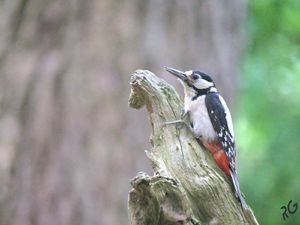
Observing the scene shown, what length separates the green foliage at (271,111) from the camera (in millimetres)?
6434

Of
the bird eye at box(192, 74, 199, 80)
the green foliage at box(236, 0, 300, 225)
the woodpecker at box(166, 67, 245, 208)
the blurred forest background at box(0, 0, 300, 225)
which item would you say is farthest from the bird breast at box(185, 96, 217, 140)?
the blurred forest background at box(0, 0, 300, 225)

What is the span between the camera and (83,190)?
6.17m

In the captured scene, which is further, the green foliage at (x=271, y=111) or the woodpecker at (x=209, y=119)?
the green foliage at (x=271, y=111)

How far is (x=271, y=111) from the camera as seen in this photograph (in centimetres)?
768

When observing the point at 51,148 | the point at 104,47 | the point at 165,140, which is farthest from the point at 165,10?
the point at 165,140

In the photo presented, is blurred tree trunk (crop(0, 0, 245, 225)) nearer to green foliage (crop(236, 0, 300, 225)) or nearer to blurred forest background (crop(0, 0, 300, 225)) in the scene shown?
blurred forest background (crop(0, 0, 300, 225))

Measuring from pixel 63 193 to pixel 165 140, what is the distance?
290 centimetres

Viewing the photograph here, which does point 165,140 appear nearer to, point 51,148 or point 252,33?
point 51,148

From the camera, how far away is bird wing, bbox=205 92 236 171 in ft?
13.2

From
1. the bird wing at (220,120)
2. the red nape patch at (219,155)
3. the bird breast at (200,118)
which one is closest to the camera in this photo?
the red nape patch at (219,155)

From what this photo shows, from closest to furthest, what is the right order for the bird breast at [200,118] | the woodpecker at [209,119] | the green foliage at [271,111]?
1. the woodpecker at [209,119]
2. the bird breast at [200,118]
3. the green foliage at [271,111]

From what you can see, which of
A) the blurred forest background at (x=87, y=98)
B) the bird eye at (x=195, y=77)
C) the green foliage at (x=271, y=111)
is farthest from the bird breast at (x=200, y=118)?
the blurred forest background at (x=87, y=98)

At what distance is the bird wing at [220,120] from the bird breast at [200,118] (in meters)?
0.04

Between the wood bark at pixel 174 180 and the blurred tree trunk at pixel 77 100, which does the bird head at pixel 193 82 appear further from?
the blurred tree trunk at pixel 77 100
